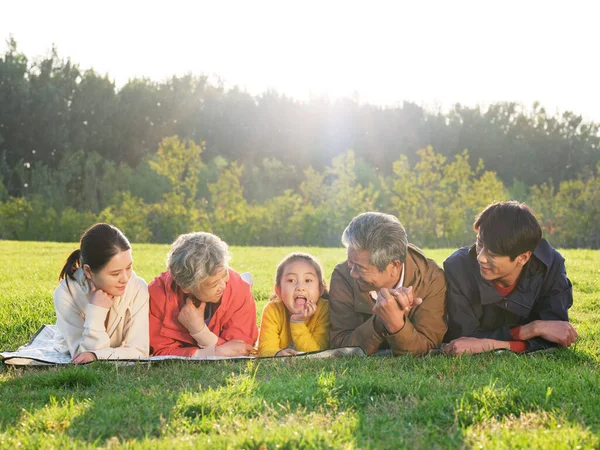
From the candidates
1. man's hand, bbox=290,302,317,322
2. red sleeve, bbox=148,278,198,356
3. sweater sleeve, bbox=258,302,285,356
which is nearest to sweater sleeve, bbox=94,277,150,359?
red sleeve, bbox=148,278,198,356

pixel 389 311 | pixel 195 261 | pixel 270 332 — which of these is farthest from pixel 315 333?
pixel 195 261

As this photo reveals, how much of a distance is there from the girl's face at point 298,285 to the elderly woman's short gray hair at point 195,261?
1.82ft

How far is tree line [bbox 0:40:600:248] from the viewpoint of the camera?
21.7 meters

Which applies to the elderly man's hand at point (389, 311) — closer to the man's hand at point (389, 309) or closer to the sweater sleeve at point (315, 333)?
the man's hand at point (389, 309)

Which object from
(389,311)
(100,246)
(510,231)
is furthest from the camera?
(100,246)

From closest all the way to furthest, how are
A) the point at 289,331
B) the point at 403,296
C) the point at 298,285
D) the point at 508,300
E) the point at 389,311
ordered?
the point at 403,296 → the point at 389,311 → the point at 508,300 → the point at 298,285 → the point at 289,331

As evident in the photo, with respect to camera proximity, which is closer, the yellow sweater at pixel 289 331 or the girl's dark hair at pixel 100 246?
the girl's dark hair at pixel 100 246

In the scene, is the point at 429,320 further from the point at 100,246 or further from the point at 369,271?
the point at 100,246

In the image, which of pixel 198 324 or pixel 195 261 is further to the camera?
pixel 198 324

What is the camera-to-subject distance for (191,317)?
5160 mm

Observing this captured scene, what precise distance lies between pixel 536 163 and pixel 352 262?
Result: 111 feet

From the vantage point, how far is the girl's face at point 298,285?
17.4ft

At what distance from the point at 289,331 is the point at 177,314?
35.9 inches

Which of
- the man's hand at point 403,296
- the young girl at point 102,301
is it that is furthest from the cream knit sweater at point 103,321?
the man's hand at point 403,296
